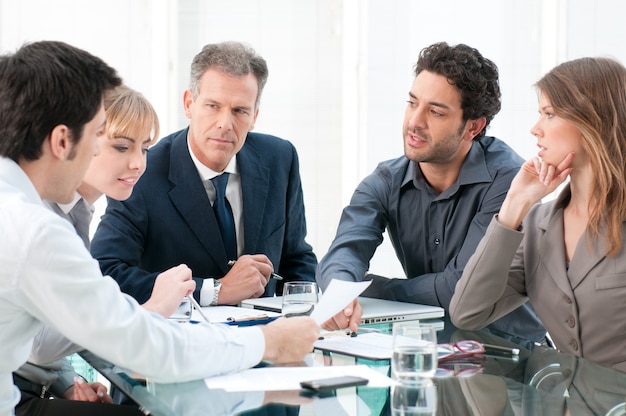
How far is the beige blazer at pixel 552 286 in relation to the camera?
7.02ft

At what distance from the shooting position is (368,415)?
4.63ft

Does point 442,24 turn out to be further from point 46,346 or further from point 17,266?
point 17,266

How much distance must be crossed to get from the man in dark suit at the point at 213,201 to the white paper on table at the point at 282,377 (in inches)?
35.3

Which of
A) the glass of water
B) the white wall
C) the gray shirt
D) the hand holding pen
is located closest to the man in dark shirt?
the gray shirt

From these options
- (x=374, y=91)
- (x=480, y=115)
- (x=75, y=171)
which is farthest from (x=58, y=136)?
(x=374, y=91)

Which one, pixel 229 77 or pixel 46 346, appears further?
pixel 229 77

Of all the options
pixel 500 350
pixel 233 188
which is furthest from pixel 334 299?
pixel 233 188

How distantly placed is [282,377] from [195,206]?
125 cm

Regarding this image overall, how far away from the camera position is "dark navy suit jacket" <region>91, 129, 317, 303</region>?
2646 mm

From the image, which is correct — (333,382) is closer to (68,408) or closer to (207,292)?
(68,408)

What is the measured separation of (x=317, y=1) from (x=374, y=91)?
2.08 feet

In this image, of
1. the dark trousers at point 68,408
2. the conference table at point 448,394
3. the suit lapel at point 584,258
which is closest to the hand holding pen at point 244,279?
the dark trousers at point 68,408

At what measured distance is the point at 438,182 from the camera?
2938 millimetres

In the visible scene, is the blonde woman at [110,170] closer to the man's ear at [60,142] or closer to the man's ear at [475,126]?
the man's ear at [60,142]
